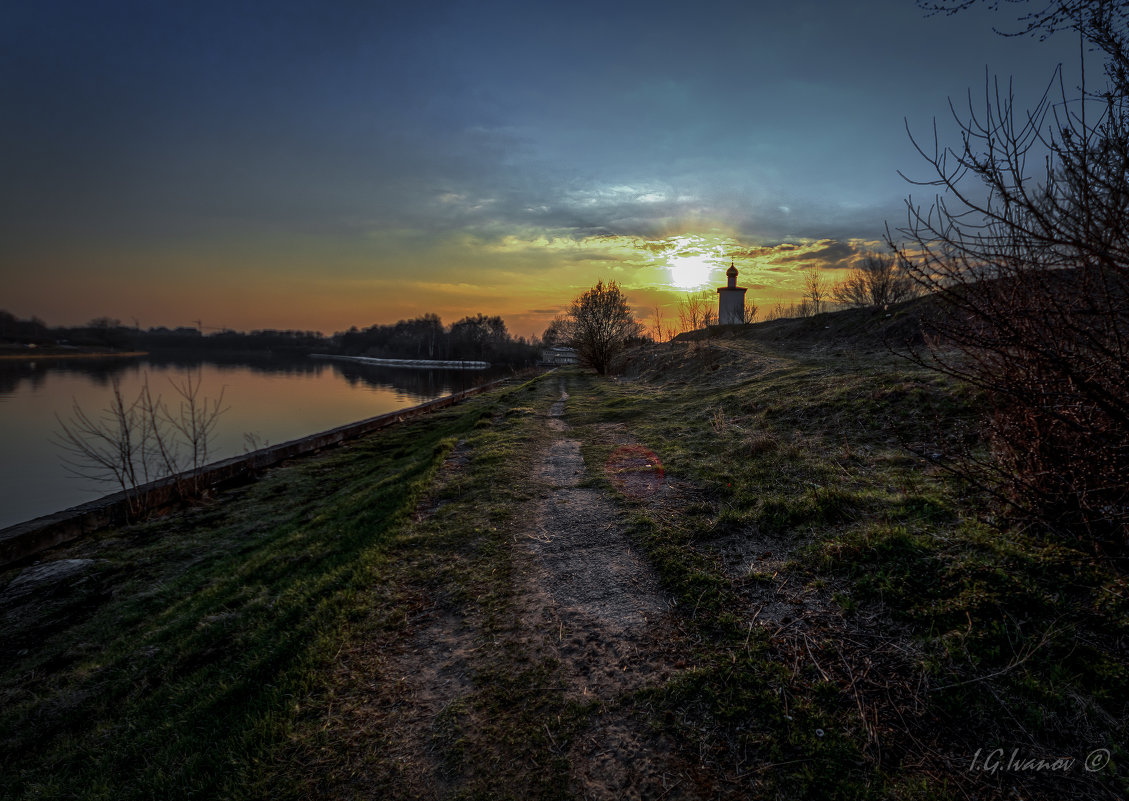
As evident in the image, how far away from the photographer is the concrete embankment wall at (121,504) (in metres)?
8.67

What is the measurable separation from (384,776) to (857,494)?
4.87 m

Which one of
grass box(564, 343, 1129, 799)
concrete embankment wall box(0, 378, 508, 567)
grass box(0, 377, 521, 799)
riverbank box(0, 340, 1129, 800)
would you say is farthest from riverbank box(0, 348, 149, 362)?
grass box(564, 343, 1129, 799)

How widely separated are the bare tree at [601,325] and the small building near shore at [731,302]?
Result: 1144cm

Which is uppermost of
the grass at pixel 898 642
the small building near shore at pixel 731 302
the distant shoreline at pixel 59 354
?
the small building near shore at pixel 731 302

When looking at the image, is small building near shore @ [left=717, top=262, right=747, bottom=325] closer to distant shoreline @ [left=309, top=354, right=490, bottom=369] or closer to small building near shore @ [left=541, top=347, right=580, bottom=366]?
small building near shore @ [left=541, top=347, right=580, bottom=366]

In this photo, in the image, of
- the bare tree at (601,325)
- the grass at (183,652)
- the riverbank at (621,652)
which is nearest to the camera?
the riverbank at (621,652)

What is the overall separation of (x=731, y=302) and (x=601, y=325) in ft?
53.2

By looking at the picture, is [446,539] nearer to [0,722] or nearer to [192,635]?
[192,635]

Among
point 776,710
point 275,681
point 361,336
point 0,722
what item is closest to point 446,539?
point 275,681

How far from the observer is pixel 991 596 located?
2939 millimetres

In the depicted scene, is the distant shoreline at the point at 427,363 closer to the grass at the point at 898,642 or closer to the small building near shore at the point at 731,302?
the small building near shore at the point at 731,302

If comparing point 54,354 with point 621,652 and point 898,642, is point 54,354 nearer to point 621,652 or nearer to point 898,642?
point 621,652

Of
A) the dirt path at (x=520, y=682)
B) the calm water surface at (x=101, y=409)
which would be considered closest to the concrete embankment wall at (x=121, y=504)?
the calm water surface at (x=101, y=409)

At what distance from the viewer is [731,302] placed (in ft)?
134
